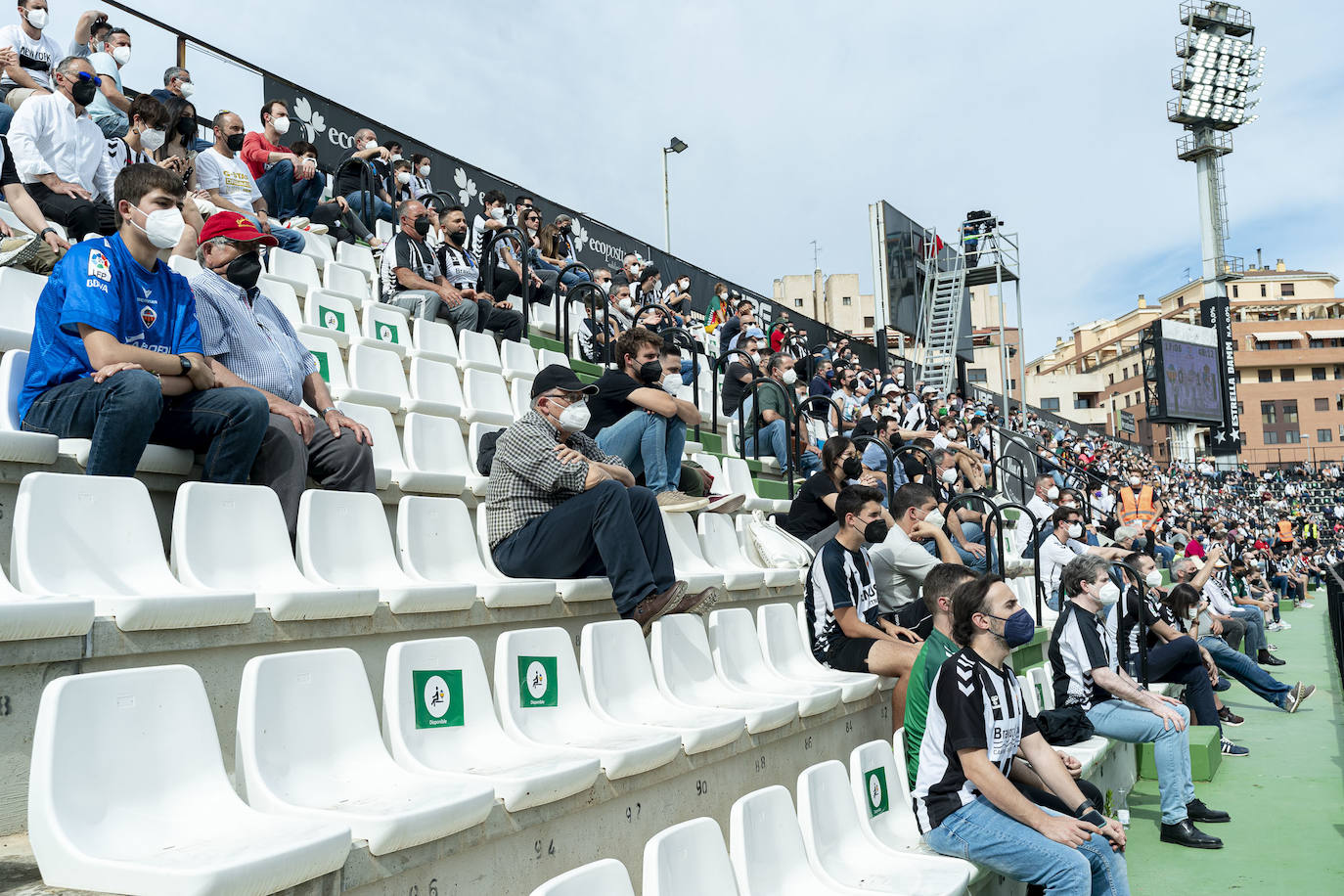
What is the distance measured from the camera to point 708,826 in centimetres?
208

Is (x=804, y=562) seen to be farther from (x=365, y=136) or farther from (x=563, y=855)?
(x=365, y=136)

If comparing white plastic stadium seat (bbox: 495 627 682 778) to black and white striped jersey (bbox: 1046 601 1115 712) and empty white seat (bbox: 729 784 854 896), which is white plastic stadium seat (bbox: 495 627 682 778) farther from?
black and white striped jersey (bbox: 1046 601 1115 712)

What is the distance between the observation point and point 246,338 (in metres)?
3.51

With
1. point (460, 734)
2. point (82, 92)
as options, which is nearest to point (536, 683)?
point (460, 734)

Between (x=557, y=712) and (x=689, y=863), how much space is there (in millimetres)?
787

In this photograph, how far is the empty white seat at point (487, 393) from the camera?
208 inches

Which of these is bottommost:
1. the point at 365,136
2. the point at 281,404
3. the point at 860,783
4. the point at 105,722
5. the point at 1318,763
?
the point at 1318,763

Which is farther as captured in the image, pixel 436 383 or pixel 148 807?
pixel 436 383

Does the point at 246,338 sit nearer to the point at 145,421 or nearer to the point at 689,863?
the point at 145,421

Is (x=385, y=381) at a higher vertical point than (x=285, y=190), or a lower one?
lower

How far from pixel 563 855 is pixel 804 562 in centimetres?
319

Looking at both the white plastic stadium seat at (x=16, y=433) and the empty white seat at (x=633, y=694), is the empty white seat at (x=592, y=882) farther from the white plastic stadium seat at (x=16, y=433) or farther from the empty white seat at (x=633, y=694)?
the white plastic stadium seat at (x=16, y=433)

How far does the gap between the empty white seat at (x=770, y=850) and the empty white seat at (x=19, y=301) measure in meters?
2.67

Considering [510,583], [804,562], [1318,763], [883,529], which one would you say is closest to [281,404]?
[510,583]
